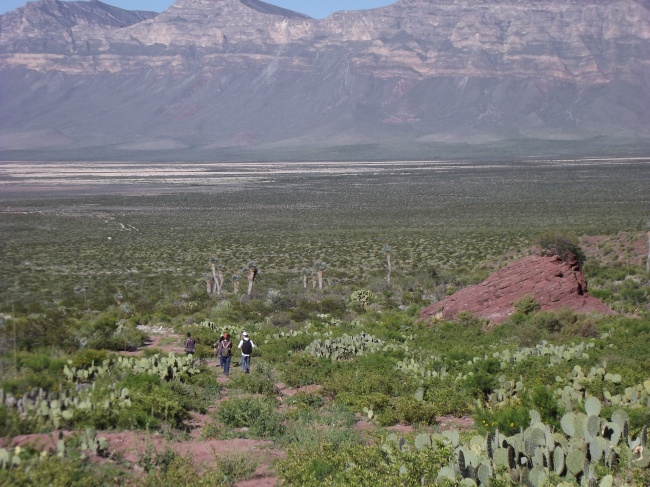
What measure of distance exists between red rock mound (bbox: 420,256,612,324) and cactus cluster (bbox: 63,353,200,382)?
935 cm

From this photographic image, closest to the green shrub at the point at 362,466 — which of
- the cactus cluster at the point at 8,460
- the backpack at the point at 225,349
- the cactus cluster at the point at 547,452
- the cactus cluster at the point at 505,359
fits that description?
the cactus cluster at the point at 547,452

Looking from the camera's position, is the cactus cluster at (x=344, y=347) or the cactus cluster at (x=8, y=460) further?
the cactus cluster at (x=344, y=347)

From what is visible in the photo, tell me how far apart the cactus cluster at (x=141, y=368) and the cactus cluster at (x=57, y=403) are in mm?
1607

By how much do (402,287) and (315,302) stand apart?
17.1 feet

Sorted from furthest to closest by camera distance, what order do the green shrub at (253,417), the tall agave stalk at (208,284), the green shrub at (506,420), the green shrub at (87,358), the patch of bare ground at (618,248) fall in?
1. the patch of bare ground at (618,248)
2. the tall agave stalk at (208,284)
3. the green shrub at (87,358)
4. the green shrub at (253,417)
5. the green shrub at (506,420)

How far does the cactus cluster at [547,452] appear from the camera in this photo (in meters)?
7.37

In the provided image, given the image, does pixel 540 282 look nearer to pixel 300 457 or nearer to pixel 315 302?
pixel 315 302

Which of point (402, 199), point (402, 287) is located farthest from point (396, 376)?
point (402, 199)

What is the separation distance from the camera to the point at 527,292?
2058 centimetres

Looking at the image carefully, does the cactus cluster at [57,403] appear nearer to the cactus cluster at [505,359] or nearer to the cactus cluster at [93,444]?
the cactus cluster at [93,444]

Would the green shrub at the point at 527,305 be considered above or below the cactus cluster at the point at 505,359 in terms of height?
below

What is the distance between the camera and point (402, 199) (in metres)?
85.4

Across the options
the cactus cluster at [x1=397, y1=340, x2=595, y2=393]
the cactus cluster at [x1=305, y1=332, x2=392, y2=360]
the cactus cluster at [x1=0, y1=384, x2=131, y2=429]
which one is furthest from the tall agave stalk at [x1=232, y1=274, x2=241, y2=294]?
the cactus cluster at [x1=0, y1=384, x2=131, y2=429]

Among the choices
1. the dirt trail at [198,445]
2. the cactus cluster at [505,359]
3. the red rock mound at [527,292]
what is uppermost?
the dirt trail at [198,445]
